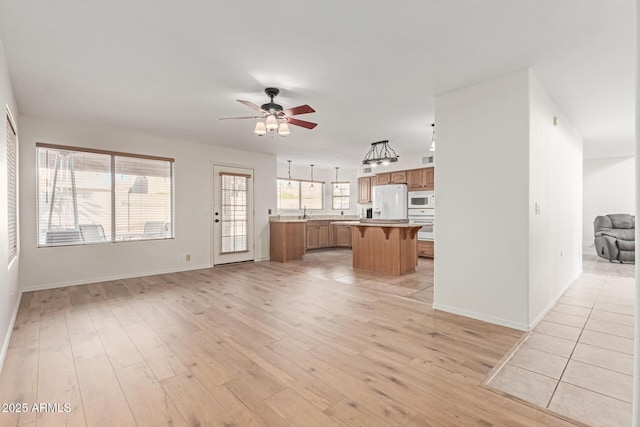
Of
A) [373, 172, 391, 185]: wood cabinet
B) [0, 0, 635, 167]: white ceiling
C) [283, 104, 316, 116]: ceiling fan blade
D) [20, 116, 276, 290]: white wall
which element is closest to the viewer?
[0, 0, 635, 167]: white ceiling

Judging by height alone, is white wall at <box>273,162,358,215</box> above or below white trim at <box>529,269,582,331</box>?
above

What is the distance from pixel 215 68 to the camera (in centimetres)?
282

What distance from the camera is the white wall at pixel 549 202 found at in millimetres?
2975

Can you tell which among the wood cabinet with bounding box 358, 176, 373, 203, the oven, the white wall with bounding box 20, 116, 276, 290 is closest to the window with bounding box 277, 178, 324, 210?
the wood cabinet with bounding box 358, 176, 373, 203

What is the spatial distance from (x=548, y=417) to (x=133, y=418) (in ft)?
7.53

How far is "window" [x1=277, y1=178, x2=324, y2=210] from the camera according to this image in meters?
9.00

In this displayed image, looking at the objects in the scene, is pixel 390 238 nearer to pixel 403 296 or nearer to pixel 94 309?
pixel 403 296

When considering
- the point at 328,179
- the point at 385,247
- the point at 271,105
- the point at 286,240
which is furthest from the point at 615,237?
the point at 271,105

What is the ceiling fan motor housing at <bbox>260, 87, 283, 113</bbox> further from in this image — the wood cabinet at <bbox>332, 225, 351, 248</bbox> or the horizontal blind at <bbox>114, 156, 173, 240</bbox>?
the wood cabinet at <bbox>332, 225, 351, 248</bbox>

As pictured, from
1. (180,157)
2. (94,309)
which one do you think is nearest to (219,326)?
(94,309)

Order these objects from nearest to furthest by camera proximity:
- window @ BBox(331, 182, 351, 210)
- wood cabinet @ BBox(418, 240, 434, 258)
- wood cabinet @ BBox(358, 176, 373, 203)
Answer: wood cabinet @ BBox(418, 240, 434, 258) < wood cabinet @ BBox(358, 176, 373, 203) < window @ BBox(331, 182, 351, 210)

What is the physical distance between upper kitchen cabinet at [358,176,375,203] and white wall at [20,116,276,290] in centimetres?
289

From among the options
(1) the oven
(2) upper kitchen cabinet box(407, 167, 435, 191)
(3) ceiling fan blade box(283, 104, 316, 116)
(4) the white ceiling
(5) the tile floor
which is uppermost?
(4) the white ceiling

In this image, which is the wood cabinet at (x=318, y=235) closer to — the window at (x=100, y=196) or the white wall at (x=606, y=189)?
the window at (x=100, y=196)
